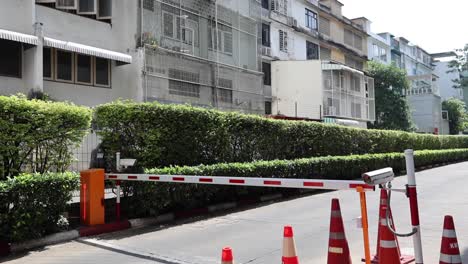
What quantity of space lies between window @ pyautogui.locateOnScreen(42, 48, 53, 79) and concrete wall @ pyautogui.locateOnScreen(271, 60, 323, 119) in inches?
800

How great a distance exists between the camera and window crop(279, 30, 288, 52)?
3600cm

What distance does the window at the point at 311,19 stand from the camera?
40.1m

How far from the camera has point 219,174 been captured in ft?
40.7

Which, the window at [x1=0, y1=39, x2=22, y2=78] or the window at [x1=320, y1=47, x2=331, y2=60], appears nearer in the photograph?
the window at [x1=0, y1=39, x2=22, y2=78]

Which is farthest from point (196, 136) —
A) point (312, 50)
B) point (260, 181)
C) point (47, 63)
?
point (312, 50)

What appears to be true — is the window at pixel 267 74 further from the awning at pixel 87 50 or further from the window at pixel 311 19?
the awning at pixel 87 50

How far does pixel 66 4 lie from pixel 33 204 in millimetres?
11790

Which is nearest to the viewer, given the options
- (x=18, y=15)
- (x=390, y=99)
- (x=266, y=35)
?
(x=18, y=15)

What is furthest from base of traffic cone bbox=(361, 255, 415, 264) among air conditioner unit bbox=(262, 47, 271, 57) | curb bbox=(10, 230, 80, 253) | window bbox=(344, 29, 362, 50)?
window bbox=(344, 29, 362, 50)

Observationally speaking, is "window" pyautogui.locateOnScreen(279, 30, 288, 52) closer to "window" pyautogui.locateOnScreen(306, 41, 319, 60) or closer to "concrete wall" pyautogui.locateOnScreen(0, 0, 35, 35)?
"window" pyautogui.locateOnScreen(306, 41, 319, 60)

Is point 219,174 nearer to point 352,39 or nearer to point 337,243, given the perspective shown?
point 337,243

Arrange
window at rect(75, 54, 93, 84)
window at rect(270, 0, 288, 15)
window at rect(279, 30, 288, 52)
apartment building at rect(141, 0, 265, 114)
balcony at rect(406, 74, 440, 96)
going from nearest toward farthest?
window at rect(75, 54, 93, 84), apartment building at rect(141, 0, 265, 114), window at rect(270, 0, 288, 15), window at rect(279, 30, 288, 52), balcony at rect(406, 74, 440, 96)

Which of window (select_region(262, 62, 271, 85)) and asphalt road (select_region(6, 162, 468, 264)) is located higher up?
window (select_region(262, 62, 271, 85))

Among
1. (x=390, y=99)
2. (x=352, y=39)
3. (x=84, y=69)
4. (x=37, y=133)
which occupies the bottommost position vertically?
(x=37, y=133)
